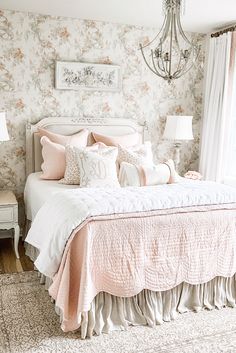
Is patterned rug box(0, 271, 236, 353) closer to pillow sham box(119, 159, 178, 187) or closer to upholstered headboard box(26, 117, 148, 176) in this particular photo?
pillow sham box(119, 159, 178, 187)

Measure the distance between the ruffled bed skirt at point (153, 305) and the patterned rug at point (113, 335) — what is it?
2.1 inches

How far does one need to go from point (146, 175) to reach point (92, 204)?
0.90m

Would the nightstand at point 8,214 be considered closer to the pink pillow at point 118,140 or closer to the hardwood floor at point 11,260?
the hardwood floor at point 11,260

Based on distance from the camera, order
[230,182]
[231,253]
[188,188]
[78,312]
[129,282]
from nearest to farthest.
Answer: [78,312] < [129,282] < [231,253] < [188,188] < [230,182]

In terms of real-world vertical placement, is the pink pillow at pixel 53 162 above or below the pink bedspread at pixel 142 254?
above

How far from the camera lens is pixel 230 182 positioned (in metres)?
4.46

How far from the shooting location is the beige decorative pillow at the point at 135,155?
372 cm

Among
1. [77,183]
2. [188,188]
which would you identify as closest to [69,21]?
[77,183]

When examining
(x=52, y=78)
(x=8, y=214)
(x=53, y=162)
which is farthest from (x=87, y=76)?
(x=8, y=214)

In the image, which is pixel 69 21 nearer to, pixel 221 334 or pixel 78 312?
pixel 78 312

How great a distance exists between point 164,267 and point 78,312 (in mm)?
663

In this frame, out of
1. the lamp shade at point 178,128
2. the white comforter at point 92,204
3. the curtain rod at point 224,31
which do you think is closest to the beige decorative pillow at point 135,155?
the lamp shade at point 178,128

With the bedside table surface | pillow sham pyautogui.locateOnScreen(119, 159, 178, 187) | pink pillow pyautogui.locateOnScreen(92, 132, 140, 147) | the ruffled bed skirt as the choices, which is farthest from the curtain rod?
the bedside table surface

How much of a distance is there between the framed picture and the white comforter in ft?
5.91
